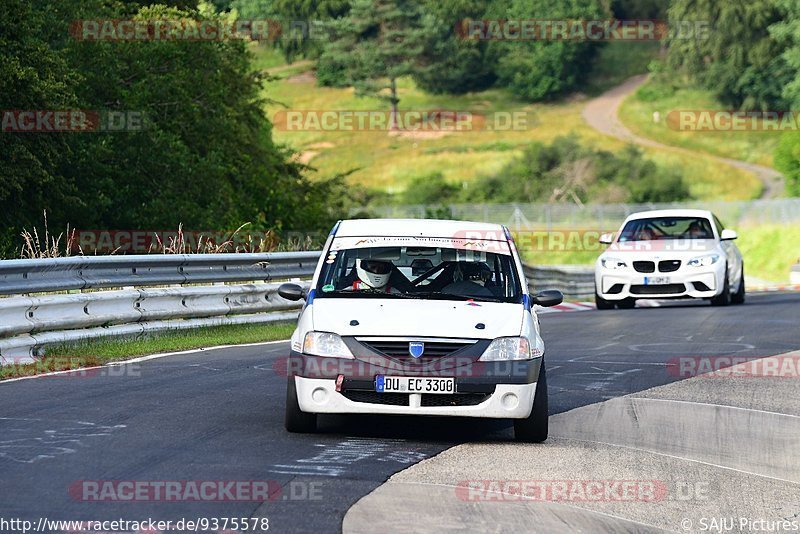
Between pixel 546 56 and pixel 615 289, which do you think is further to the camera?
pixel 546 56

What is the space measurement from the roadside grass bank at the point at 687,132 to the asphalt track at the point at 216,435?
329 feet

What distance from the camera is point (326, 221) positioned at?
40.5 meters

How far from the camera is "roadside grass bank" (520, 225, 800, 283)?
5388 cm

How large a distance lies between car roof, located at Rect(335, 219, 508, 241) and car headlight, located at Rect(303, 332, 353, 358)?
4.76 feet

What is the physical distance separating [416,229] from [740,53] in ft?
364

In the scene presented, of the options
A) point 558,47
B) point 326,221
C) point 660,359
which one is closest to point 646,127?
point 558,47

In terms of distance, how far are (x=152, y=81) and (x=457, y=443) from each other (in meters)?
28.1

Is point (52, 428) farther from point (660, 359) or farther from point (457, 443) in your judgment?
point (660, 359)

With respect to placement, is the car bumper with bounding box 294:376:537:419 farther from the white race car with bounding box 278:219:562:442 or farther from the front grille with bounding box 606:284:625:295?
the front grille with bounding box 606:284:625:295

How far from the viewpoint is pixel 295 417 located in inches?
378

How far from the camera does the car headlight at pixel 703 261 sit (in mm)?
24047
